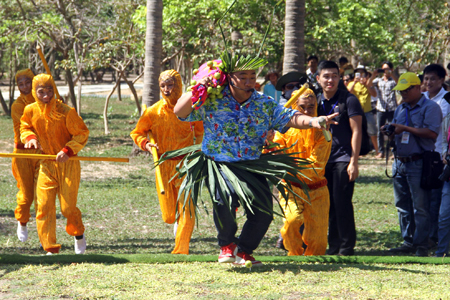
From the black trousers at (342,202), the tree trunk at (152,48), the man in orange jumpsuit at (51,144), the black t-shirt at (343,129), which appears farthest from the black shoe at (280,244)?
the tree trunk at (152,48)

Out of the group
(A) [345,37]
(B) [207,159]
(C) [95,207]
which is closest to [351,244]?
(B) [207,159]

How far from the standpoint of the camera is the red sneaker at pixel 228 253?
5.06 meters

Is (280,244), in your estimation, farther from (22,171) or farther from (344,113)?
(22,171)

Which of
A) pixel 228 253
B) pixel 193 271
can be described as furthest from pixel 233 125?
pixel 193 271

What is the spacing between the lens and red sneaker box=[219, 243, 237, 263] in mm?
5059

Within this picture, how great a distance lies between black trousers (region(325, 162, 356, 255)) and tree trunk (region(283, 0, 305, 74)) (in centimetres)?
399

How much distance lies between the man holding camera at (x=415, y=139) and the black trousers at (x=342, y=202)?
0.73m

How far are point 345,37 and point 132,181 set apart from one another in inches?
299

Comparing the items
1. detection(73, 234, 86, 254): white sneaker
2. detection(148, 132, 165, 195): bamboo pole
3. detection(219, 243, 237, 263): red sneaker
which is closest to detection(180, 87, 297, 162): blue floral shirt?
detection(219, 243, 237, 263): red sneaker

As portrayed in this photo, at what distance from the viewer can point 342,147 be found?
6.35 metres

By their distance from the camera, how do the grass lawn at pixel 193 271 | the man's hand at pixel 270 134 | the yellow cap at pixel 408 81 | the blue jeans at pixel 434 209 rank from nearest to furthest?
1. the grass lawn at pixel 193 271
2. the man's hand at pixel 270 134
3. the yellow cap at pixel 408 81
4. the blue jeans at pixel 434 209

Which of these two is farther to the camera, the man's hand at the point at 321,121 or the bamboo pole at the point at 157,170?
the bamboo pole at the point at 157,170

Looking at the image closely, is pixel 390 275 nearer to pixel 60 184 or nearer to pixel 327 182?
pixel 327 182

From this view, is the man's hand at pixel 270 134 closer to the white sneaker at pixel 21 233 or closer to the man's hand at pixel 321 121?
the man's hand at pixel 321 121
